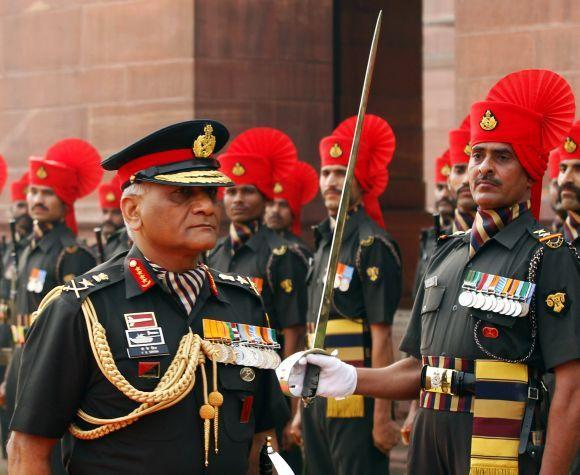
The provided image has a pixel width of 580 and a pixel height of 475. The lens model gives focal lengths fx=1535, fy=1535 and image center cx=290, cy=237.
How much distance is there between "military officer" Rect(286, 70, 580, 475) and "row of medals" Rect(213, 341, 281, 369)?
506 mm

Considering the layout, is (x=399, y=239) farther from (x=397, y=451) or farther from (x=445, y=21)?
(x=445, y=21)

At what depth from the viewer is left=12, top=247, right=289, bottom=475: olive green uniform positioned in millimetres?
4457

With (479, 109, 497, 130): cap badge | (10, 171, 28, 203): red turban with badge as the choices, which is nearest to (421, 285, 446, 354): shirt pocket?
(479, 109, 497, 130): cap badge

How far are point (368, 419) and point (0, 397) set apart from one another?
3.30 m

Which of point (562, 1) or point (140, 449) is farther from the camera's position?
point (562, 1)

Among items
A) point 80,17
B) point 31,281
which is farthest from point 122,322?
point 80,17

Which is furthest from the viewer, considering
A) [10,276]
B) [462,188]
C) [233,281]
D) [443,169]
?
[10,276]

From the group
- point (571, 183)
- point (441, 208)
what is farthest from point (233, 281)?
point (441, 208)

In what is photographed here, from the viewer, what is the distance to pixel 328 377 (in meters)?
4.78

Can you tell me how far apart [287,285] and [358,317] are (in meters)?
0.92

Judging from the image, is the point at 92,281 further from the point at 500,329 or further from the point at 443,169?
the point at 443,169

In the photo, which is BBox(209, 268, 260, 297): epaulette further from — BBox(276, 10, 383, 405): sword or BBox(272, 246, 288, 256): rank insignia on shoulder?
BBox(272, 246, 288, 256): rank insignia on shoulder

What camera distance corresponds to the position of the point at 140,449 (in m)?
4.48

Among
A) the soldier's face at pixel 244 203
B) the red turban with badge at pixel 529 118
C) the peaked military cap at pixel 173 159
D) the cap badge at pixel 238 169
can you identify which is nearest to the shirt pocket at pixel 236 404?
the peaked military cap at pixel 173 159
